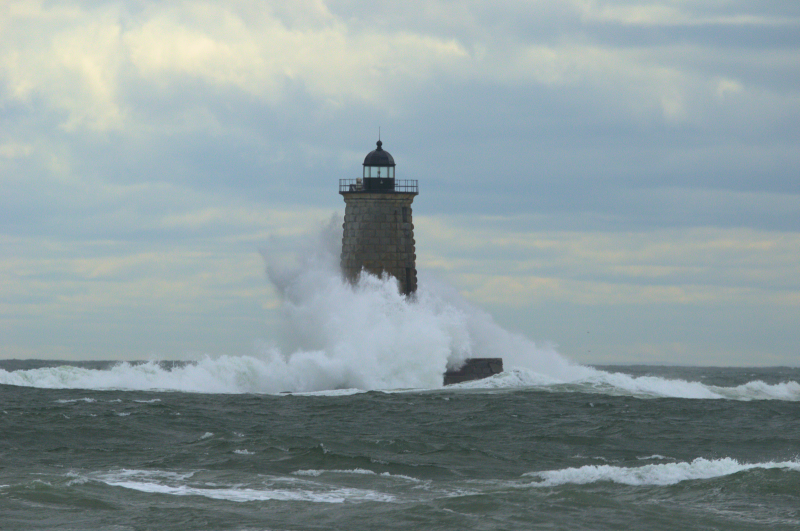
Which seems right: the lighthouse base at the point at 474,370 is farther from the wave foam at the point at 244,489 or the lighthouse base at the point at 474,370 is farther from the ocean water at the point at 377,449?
the wave foam at the point at 244,489

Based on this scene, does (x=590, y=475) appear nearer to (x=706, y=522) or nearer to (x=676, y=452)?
(x=706, y=522)

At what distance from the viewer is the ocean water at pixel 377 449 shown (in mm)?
15492

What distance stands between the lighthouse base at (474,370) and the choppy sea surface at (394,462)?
699cm

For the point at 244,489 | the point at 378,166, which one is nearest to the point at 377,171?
the point at 378,166

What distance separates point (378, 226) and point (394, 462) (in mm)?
24010

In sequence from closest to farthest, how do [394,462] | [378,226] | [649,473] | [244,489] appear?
[244,489] → [649,473] → [394,462] → [378,226]

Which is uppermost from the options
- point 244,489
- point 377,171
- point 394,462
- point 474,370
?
point 377,171

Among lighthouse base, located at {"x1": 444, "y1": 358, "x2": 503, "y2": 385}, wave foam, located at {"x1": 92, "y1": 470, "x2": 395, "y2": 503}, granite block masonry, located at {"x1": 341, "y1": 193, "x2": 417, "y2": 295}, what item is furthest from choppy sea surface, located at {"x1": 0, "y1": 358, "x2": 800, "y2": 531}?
granite block masonry, located at {"x1": 341, "y1": 193, "x2": 417, "y2": 295}

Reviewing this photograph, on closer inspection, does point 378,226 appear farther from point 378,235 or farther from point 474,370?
point 474,370

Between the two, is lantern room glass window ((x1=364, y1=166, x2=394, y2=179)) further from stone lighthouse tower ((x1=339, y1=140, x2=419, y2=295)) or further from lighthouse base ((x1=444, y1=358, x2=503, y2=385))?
lighthouse base ((x1=444, y1=358, x2=503, y2=385))

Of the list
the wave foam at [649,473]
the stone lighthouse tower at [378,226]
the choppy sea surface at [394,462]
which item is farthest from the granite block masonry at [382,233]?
the wave foam at [649,473]

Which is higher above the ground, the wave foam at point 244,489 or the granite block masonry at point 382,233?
the granite block masonry at point 382,233

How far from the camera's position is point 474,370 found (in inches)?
1726

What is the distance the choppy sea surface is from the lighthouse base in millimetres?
6993
